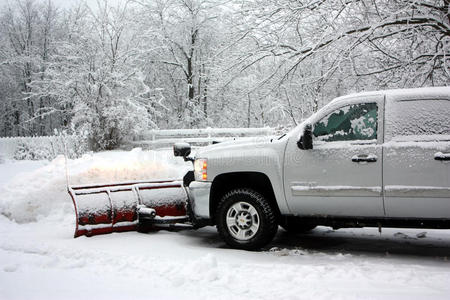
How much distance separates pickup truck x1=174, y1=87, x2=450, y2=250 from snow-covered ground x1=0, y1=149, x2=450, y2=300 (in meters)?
0.50

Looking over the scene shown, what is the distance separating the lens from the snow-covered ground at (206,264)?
4.23 meters

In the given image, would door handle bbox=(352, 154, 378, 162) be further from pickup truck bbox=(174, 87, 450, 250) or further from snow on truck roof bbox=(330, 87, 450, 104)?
snow on truck roof bbox=(330, 87, 450, 104)

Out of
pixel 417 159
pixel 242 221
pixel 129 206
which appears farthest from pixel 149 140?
pixel 417 159

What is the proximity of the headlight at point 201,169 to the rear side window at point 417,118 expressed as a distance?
251cm

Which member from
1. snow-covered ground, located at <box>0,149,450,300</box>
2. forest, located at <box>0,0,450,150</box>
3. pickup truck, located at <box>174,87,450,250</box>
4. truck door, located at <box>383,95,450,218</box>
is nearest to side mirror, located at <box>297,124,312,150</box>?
pickup truck, located at <box>174,87,450,250</box>

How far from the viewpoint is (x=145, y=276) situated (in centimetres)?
475

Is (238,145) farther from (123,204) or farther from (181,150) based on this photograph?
(123,204)

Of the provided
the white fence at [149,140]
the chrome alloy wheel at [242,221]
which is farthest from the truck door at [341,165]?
the white fence at [149,140]

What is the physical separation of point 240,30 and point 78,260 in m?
7.11

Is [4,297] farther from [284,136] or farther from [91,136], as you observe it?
[91,136]

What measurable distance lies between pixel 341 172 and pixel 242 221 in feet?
4.88

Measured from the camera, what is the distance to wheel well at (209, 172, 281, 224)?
6191 millimetres

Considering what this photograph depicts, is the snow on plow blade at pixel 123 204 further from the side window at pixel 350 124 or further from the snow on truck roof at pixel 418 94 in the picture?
the snow on truck roof at pixel 418 94

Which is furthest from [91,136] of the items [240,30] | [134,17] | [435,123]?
[435,123]
